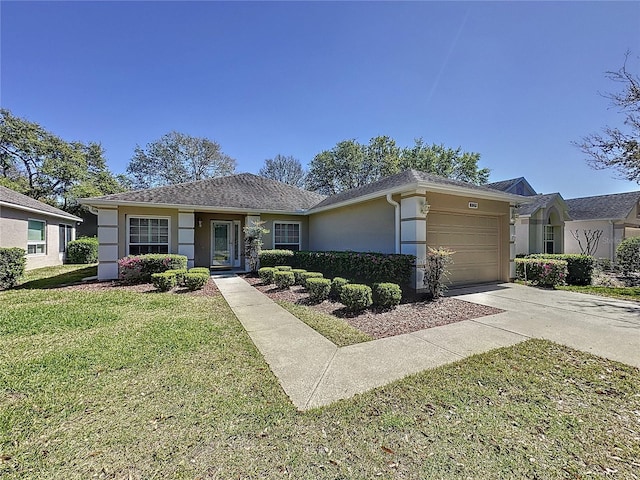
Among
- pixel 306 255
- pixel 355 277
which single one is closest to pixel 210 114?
pixel 306 255

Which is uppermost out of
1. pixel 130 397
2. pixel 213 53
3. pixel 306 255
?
pixel 213 53

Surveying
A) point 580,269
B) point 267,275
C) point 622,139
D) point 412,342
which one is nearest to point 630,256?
point 580,269

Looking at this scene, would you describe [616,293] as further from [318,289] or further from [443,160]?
[443,160]

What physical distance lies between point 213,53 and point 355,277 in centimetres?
975

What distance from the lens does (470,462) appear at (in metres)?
1.93

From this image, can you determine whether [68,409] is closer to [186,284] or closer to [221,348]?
[221,348]

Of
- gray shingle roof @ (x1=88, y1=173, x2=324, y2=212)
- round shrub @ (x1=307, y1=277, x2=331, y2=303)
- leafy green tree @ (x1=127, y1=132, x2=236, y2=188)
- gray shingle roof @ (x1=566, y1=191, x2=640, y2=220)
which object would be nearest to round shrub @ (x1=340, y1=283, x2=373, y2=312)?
round shrub @ (x1=307, y1=277, x2=331, y2=303)

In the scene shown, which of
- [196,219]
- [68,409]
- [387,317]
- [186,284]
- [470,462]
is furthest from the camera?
[196,219]

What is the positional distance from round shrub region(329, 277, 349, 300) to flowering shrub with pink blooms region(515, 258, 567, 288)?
269 inches

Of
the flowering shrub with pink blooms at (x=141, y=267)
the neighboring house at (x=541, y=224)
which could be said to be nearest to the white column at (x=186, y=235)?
the flowering shrub with pink blooms at (x=141, y=267)

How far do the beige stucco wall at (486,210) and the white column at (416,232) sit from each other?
1.97 feet

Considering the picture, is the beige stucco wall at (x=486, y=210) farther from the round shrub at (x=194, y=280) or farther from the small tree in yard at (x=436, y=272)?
the round shrub at (x=194, y=280)

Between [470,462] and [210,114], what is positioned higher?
[210,114]

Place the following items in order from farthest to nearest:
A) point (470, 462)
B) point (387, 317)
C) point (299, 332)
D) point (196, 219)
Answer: point (196, 219)
point (387, 317)
point (299, 332)
point (470, 462)
